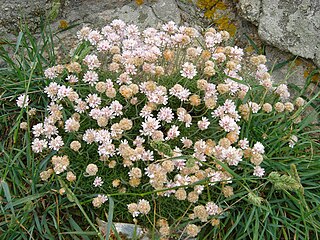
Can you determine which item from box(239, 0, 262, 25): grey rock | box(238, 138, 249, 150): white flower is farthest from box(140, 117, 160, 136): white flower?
box(239, 0, 262, 25): grey rock

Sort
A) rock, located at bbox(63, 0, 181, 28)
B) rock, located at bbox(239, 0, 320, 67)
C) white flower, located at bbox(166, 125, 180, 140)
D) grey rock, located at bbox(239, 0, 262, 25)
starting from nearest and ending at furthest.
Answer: white flower, located at bbox(166, 125, 180, 140) → rock, located at bbox(239, 0, 320, 67) → grey rock, located at bbox(239, 0, 262, 25) → rock, located at bbox(63, 0, 181, 28)

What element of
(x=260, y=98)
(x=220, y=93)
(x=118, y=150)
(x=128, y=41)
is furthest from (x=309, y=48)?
(x=118, y=150)

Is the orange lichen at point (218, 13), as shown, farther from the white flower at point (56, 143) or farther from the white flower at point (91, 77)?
the white flower at point (56, 143)

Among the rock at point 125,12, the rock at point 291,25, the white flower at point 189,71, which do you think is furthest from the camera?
the rock at point 125,12

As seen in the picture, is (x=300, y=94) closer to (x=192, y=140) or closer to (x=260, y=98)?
(x=260, y=98)

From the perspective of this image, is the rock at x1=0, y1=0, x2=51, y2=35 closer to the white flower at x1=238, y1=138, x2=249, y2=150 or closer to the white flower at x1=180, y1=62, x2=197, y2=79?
the white flower at x1=180, y1=62, x2=197, y2=79

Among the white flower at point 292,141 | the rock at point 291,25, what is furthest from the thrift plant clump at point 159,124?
the rock at point 291,25
